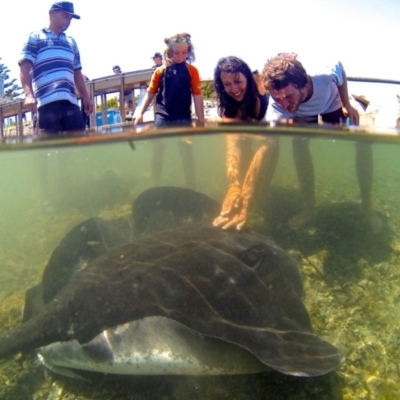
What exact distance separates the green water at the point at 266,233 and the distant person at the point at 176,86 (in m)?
1.30

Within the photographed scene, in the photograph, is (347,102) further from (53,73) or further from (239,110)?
(53,73)

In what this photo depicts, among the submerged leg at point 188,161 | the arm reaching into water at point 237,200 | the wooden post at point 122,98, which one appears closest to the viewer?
the arm reaching into water at point 237,200

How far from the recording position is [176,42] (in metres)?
7.06

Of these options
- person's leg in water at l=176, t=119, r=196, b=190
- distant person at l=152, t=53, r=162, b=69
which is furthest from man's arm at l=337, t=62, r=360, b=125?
distant person at l=152, t=53, r=162, b=69

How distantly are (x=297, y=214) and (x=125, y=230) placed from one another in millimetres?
3205

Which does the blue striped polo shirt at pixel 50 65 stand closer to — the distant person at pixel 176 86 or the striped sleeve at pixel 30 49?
the striped sleeve at pixel 30 49

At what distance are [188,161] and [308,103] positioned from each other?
4521 millimetres

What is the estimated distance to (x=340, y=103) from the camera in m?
7.01

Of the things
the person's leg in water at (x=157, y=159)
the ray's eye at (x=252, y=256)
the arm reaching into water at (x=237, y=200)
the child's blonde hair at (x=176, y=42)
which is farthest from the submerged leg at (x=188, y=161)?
the ray's eye at (x=252, y=256)

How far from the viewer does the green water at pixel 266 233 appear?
4.61 meters

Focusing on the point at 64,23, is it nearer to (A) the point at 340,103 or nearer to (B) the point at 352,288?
(A) the point at 340,103

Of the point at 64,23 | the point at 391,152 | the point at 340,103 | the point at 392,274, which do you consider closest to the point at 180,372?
the point at 392,274

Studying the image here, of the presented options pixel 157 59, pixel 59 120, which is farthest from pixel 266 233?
pixel 157 59

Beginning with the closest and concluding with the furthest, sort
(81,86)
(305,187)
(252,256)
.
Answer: (252,256) < (305,187) < (81,86)
